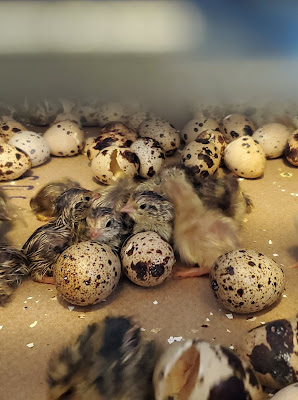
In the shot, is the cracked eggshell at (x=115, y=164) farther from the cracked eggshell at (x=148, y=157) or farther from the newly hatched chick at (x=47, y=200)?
the newly hatched chick at (x=47, y=200)

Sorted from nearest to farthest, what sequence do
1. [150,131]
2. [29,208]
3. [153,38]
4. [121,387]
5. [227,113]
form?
[153,38], [121,387], [29,208], [150,131], [227,113]

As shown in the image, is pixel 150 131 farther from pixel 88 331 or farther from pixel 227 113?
pixel 88 331

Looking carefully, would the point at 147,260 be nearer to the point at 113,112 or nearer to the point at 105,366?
the point at 105,366

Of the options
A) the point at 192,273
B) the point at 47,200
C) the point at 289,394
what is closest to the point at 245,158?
the point at 192,273

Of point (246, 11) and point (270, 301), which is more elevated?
point (246, 11)

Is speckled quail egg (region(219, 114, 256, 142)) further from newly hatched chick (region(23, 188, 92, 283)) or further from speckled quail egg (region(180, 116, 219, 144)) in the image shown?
newly hatched chick (region(23, 188, 92, 283))

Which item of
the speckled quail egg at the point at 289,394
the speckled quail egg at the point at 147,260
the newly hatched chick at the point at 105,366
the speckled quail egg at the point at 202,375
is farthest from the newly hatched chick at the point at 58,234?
the speckled quail egg at the point at 289,394

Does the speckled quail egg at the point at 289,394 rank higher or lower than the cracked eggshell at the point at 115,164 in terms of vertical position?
lower

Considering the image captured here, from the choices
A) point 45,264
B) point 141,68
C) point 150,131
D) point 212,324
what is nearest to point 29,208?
point 45,264
